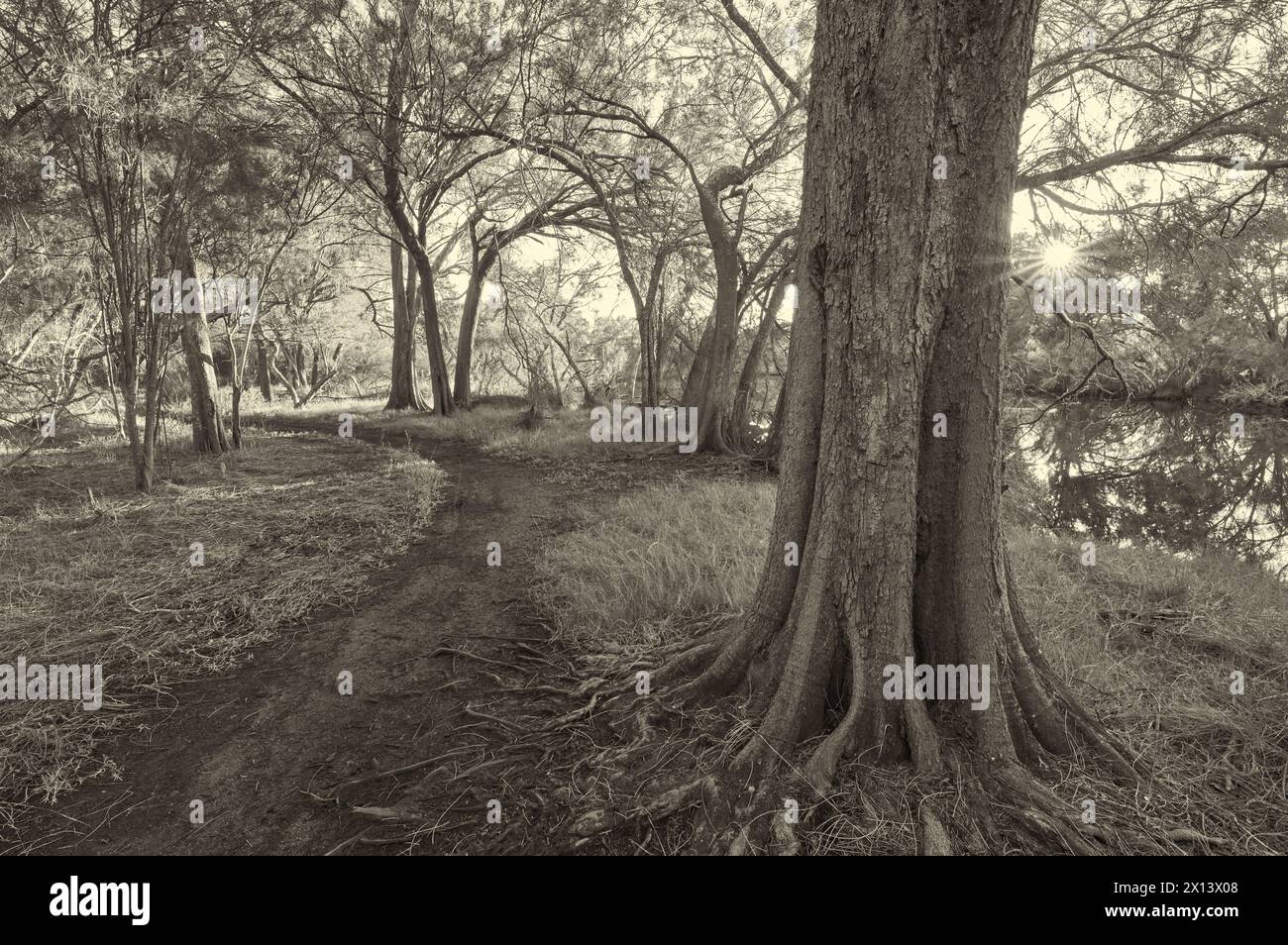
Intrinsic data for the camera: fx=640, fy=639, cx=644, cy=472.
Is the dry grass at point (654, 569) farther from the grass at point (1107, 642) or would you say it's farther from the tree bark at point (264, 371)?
the tree bark at point (264, 371)

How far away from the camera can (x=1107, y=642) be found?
3.74 meters

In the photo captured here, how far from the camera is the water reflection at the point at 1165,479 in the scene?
27.5 ft

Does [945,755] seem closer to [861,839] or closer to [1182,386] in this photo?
[861,839]

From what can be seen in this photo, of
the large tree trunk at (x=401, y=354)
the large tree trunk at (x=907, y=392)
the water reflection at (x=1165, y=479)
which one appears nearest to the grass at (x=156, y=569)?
the large tree trunk at (x=907, y=392)

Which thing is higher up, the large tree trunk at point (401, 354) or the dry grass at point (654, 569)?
the large tree trunk at point (401, 354)

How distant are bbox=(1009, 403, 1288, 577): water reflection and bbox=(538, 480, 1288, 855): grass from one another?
59.5 inches

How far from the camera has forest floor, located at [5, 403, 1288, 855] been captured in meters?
2.39

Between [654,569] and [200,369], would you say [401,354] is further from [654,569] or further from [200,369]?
[654,569]

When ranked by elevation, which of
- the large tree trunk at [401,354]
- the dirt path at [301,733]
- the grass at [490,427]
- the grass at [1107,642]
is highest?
the large tree trunk at [401,354]

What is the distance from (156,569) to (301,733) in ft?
9.92

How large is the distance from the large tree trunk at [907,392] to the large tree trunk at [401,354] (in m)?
17.2

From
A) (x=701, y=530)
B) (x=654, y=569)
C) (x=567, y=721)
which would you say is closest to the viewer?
(x=567, y=721)

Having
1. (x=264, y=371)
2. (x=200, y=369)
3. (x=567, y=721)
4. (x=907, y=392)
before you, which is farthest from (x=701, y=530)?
(x=264, y=371)
